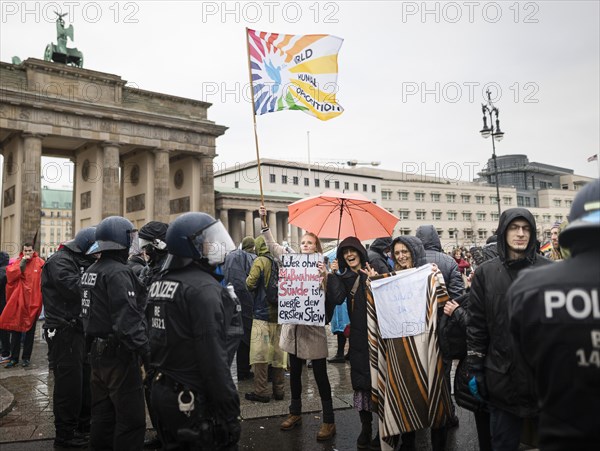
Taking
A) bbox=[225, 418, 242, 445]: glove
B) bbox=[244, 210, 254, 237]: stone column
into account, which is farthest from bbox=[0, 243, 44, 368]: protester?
bbox=[244, 210, 254, 237]: stone column

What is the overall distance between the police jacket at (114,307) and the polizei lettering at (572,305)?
3.14 metres

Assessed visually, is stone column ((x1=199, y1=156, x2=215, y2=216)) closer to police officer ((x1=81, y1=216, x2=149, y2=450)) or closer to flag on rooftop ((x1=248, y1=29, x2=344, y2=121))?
flag on rooftop ((x1=248, y1=29, x2=344, y2=121))

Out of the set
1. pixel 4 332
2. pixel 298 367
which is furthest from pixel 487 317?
pixel 4 332

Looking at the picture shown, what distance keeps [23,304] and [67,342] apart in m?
4.84

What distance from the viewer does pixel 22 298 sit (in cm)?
934

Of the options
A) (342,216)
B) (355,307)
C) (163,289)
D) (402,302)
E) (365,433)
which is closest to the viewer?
(163,289)

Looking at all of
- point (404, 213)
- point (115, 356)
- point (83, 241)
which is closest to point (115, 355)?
point (115, 356)

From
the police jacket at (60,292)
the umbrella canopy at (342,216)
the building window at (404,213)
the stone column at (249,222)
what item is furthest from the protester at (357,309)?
the building window at (404,213)

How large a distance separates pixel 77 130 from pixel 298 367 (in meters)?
38.1

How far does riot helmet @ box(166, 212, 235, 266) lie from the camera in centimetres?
334

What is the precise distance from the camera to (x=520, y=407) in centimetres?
334

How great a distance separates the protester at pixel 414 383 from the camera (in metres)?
4.27

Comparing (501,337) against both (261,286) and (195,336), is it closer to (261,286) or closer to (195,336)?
(195,336)

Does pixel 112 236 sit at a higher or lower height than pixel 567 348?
higher
